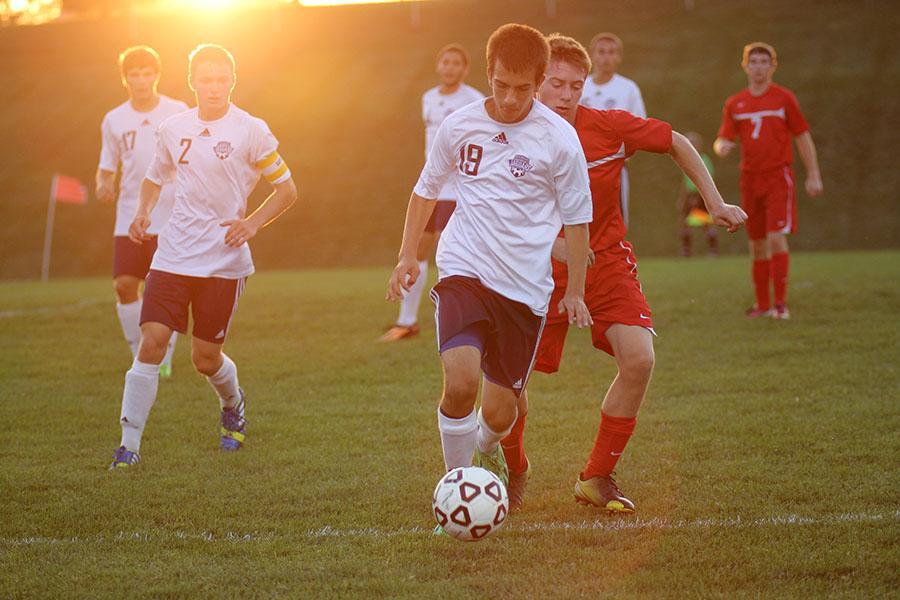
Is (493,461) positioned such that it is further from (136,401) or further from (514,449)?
(136,401)

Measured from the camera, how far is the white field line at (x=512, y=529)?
4.96 metres

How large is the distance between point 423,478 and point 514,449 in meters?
0.66

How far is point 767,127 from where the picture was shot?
39.1 feet

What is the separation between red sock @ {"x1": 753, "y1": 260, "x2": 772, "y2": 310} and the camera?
472 inches

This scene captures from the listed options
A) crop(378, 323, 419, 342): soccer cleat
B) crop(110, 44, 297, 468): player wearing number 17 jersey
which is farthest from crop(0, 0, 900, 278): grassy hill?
crop(110, 44, 297, 468): player wearing number 17 jersey

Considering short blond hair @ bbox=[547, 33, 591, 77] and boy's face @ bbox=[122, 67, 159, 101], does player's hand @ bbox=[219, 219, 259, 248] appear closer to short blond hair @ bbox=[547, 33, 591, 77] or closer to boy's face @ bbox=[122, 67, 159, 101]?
short blond hair @ bbox=[547, 33, 591, 77]

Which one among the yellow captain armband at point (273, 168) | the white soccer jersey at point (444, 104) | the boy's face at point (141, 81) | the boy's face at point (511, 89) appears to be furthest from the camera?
the white soccer jersey at point (444, 104)

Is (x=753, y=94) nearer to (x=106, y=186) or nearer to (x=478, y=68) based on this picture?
(x=106, y=186)

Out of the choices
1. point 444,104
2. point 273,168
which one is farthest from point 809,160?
point 273,168

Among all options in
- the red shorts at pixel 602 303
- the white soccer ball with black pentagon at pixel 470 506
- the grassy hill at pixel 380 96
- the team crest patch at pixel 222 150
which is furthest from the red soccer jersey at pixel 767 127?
the grassy hill at pixel 380 96

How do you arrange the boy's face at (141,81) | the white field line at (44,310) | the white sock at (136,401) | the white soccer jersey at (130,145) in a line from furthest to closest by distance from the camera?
the white field line at (44,310) < the white soccer jersey at (130,145) < the boy's face at (141,81) < the white sock at (136,401)

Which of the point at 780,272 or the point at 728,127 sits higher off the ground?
the point at 728,127

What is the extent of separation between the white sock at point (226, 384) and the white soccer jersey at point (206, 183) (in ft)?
2.00

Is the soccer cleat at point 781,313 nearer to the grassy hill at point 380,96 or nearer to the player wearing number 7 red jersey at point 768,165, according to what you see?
the player wearing number 7 red jersey at point 768,165
